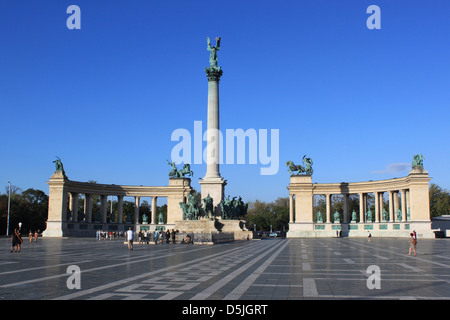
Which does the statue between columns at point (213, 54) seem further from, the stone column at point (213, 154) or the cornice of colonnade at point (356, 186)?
the cornice of colonnade at point (356, 186)

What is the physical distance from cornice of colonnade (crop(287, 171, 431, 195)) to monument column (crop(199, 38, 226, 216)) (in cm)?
3471

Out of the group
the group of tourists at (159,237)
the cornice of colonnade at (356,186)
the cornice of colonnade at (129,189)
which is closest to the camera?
the group of tourists at (159,237)

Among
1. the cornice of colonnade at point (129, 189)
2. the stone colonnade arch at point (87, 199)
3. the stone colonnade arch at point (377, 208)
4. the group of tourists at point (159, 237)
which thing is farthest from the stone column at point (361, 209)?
the group of tourists at point (159, 237)

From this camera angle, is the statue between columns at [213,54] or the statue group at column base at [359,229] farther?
the statue group at column base at [359,229]

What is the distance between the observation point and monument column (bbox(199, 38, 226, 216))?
58031 mm

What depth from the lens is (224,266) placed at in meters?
20.6

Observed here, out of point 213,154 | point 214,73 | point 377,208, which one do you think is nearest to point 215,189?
point 213,154

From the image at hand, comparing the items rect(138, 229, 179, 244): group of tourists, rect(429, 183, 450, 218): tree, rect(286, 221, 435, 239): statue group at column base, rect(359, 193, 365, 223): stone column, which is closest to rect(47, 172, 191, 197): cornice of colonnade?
rect(286, 221, 435, 239): statue group at column base

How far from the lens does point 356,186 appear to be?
88688 millimetres

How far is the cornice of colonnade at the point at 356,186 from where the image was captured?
79744 mm

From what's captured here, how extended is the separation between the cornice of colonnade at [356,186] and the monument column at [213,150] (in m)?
34.7

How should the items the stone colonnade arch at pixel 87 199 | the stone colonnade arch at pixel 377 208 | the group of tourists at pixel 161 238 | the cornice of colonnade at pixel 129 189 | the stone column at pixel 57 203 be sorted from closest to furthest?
1. the group of tourists at pixel 161 238
2. the stone colonnade arch at pixel 377 208
3. the stone column at pixel 57 203
4. the stone colonnade arch at pixel 87 199
5. the cornice of colonnade at pixel 129 189

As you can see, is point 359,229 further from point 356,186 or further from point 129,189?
point 129,189
